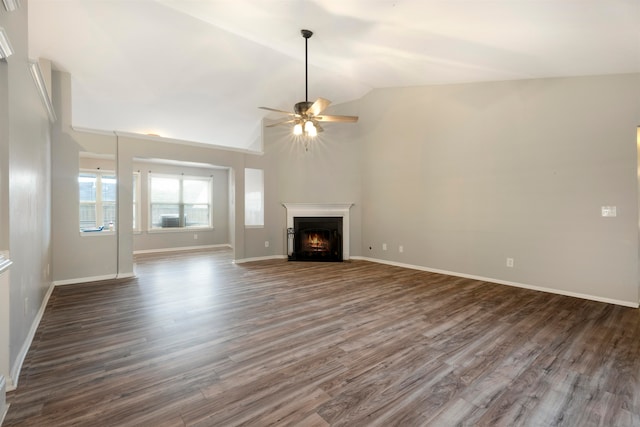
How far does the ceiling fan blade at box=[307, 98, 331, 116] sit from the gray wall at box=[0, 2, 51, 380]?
99.0 inches

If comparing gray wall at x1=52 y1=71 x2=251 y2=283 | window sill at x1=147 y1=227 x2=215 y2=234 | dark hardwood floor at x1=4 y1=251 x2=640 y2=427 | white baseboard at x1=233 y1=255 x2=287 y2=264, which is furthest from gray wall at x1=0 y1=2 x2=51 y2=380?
window sill at x1=147 y1=227 x2=215 y2=234

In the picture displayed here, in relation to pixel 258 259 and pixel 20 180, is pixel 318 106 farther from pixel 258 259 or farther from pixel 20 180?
pixel 258 259

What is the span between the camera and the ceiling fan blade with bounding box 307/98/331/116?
3352 mm

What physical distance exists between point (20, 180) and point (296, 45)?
343 cm

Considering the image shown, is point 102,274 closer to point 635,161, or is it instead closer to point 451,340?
point 451,340

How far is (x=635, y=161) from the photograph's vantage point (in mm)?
3395

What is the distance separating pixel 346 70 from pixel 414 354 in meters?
4.47

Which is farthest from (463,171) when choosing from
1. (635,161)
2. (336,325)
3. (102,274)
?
(102,274)

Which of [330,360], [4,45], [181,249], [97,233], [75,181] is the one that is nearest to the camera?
[4,45]

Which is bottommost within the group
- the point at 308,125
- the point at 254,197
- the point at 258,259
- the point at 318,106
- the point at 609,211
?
the point at 258,259

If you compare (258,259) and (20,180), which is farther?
(258,259)

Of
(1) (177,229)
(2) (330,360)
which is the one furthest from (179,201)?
(2) (330,360)

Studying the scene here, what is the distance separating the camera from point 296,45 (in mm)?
4059

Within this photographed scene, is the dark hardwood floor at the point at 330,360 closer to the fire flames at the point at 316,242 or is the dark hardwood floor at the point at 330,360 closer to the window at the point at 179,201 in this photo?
the fire flames at the point at 316,242
